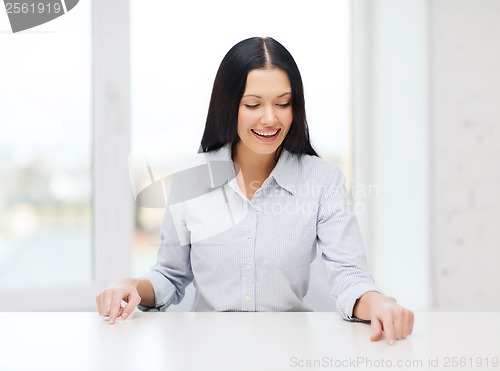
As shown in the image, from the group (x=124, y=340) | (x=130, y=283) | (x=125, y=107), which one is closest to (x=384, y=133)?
(x=125, y=107)

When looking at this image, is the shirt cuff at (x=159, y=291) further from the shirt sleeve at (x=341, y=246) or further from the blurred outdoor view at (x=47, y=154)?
the blurred outdoor view at (x=47, y=154)

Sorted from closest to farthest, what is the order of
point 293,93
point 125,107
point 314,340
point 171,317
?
point 314,340 → point 171,317 → point 293,93 → point 125,107

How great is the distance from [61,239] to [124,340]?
1.55m

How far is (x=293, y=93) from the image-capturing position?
1391 mm

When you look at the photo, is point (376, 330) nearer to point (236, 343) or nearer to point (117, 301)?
point (236, 343)

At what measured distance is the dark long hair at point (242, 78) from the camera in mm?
1373

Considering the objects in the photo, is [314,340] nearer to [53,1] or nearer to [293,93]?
[293,93]

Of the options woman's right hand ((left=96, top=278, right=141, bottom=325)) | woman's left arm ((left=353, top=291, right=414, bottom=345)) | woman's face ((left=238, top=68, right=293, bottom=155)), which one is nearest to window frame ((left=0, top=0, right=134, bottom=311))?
woman's face ((left=238, top=68, right=293, bottom=155))

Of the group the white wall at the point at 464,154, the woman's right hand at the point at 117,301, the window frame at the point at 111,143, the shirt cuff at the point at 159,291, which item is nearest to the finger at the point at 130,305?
the woman's right hand at the point at 117,301

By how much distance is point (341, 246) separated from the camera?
132 centimetres

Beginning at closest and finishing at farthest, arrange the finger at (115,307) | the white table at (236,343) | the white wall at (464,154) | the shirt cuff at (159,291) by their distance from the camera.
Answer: the white table at (236,343) < the finger at (115,307) < the shirt cuff at (159,291) < the white wall at (464,154)

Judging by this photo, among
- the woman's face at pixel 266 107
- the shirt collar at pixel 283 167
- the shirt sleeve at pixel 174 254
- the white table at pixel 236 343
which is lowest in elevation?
the white table at pixel 236 343

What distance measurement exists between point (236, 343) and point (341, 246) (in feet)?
1.57

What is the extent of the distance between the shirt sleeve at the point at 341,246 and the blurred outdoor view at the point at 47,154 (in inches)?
50.8
